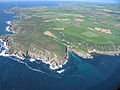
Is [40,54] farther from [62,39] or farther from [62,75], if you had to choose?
[62,39]

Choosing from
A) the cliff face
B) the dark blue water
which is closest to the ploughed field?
the cliff face

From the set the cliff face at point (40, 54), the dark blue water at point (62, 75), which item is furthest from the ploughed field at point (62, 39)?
the dark blue water at point (62, 75)

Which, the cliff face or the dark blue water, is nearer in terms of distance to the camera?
the dark blue water

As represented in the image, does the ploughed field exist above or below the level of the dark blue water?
above

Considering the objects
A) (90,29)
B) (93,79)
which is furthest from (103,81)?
(90,29)

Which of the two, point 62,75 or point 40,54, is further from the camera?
point 40,54

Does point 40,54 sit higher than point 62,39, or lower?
lower

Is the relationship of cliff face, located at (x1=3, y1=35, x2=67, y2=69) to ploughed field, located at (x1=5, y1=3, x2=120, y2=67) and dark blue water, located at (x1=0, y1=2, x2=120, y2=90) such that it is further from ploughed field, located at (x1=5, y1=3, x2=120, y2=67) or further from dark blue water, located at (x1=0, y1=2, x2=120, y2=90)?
dark blue water, located at (x1=0, y1=2, x2=120, y2=90)

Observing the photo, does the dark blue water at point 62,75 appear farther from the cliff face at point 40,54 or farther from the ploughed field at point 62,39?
the ploughed field at point 62,39

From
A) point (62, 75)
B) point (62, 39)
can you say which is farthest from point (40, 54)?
point (62, 39)
